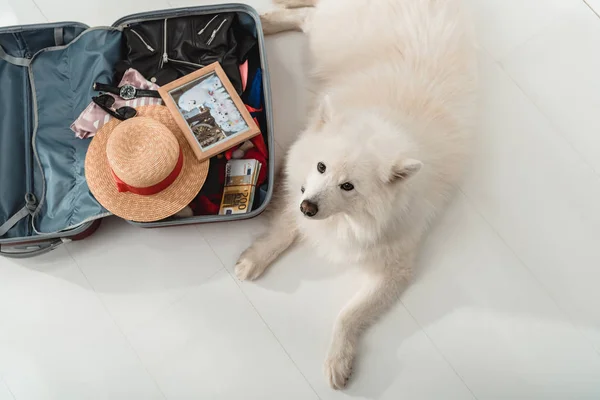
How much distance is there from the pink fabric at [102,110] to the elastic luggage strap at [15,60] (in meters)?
0.36

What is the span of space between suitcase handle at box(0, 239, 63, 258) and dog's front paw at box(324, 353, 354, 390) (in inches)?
47.5

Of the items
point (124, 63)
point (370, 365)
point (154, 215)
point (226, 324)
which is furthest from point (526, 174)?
point (124, 63)

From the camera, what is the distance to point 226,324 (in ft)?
6.43

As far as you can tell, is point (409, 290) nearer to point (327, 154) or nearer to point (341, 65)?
point (327, 154)

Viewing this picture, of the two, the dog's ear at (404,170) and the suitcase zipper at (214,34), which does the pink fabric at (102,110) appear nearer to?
the suitcase zipper at (214,34)

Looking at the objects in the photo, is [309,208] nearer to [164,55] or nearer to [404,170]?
[404,170]

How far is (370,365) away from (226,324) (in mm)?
625

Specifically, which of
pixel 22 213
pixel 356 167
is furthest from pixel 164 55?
pixel 356 167

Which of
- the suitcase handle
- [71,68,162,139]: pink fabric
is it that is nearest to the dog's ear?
[71,68,162,139]: pink fabric

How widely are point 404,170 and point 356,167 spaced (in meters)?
0.14

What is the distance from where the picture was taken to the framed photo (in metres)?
1.85

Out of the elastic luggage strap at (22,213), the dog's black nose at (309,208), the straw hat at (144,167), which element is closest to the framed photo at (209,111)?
the straw hat at (144,167)

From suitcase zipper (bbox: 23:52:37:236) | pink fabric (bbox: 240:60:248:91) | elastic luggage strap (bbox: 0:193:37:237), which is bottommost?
elastic luggage strap (bbox: 0:193:37:237)

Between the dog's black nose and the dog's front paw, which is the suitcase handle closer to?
the dog's black nose
